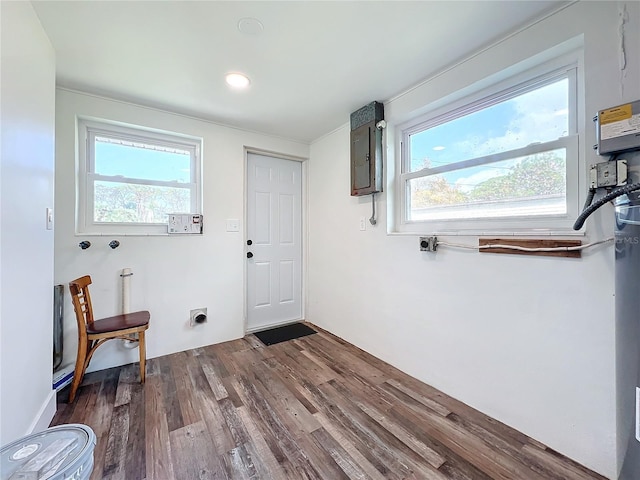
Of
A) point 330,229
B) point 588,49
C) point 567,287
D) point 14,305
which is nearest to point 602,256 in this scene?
point 567,287

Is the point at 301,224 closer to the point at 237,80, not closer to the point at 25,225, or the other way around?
the point at 237,80

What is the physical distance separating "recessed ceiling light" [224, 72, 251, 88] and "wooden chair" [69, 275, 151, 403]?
5.96 feet

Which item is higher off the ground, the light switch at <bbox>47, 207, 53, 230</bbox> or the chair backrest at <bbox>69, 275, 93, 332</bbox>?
the light switch at <bbox>47, 207, 53, 230</bbox>

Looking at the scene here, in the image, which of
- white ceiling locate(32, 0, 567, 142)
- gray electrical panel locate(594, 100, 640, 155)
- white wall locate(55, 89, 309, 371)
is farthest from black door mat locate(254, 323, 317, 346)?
gray electrical panel locate(594, 100, 640, 155)

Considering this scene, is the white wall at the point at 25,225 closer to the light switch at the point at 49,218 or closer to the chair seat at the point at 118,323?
the light switch at the point at 49,218

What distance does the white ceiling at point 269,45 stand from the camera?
4.57 ft

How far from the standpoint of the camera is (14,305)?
121 centimetres

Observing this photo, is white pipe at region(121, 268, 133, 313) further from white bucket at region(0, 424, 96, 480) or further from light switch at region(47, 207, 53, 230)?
white bucket at region(0, 424, 96, 480)

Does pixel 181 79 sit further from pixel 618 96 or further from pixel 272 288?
pixel 618 96

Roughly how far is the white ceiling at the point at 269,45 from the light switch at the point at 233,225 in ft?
3.74

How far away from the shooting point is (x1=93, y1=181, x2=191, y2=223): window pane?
2346mm

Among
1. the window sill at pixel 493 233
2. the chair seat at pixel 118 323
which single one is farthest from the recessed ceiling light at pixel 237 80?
the chair seat at pixel 118 323

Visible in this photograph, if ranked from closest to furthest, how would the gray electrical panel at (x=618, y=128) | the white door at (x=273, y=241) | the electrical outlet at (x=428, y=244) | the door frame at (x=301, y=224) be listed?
the gray electrical panel at (x=618, y=128) < the electrical outlet at (x=428, y=244) < the door frame at (x=301, y=224) < the white door at (x=273, y=241)

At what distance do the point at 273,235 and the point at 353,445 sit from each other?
7.59ft
